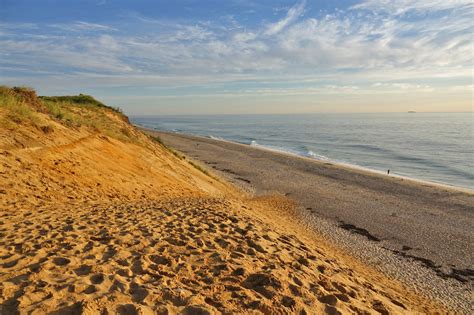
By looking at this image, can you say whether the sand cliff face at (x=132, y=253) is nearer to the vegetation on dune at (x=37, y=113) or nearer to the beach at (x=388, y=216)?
the vegetation on dune at (x=37, y=113)

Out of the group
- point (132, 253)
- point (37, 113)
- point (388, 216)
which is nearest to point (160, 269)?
point (132, 253)

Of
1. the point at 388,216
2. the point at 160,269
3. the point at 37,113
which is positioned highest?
the point at 37,113

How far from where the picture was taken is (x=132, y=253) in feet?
20.7

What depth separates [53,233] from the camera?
267 inches

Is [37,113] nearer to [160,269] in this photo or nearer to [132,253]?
[132,253]

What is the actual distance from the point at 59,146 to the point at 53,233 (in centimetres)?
685

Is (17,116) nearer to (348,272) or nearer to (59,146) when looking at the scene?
(59,146)

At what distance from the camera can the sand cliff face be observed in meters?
4.81

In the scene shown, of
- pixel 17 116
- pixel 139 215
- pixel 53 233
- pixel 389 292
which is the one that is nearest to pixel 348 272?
pixel 389 292

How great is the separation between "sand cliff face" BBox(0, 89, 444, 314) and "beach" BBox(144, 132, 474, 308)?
1538 mm

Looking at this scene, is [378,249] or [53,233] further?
[378,249]

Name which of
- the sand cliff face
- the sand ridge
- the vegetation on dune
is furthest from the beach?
A: the vegetation on dune

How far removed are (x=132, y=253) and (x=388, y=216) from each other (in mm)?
14329

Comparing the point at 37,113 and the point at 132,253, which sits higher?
the point at 37,113
